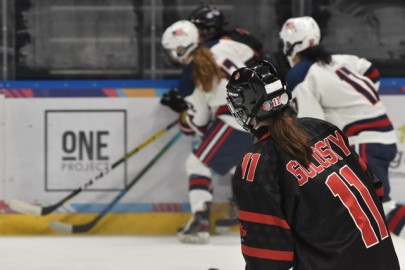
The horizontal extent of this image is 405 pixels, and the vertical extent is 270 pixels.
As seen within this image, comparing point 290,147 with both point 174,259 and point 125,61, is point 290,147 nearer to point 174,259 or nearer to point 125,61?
point 174,259

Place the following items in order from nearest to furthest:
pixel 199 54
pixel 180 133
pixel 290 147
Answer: pixel 290 147
pixel 199 54
pixel 180 133

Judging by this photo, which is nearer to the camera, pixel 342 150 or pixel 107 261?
pixel 342 150

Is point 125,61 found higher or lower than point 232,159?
higher

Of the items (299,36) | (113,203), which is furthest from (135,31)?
(299,36)

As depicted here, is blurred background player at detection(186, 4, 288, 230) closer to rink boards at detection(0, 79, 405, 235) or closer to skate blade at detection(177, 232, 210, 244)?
rink boards at detection(0, 79, 405, 235)

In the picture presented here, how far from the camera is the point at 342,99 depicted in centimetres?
396

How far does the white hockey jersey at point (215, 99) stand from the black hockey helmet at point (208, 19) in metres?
0.11

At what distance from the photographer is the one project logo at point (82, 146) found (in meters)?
4.79

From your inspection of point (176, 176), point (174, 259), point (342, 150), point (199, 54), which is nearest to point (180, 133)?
point (176, 176)

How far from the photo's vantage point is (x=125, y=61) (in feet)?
16.0

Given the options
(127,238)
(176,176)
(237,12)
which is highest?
(237,12)

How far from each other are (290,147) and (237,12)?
→ 3.01 m

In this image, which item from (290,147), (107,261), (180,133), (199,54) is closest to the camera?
(290,147)

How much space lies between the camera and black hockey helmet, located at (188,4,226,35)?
4660mm
